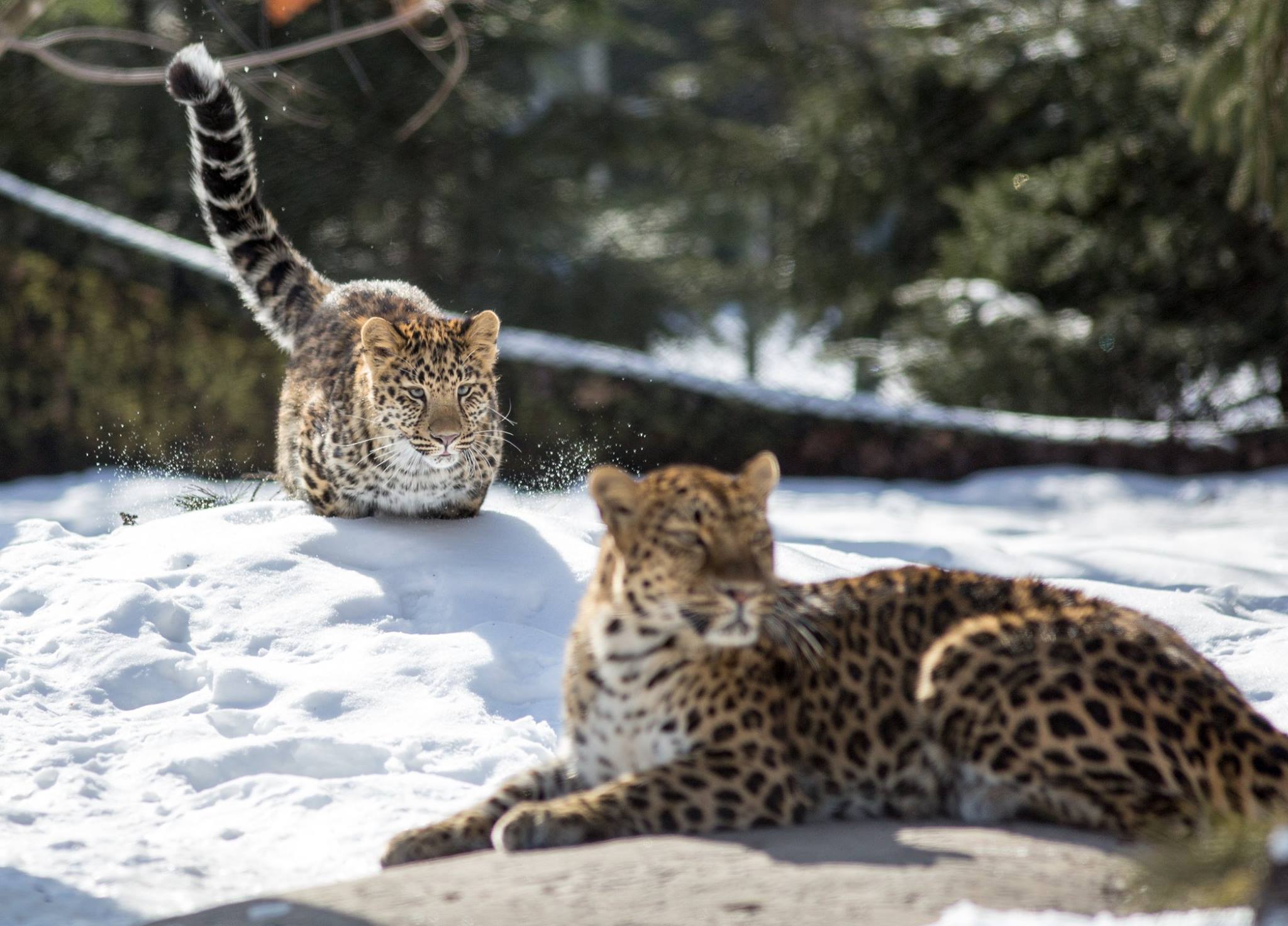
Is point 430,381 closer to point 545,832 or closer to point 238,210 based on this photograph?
point 238,210

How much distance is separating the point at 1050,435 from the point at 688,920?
9.90m

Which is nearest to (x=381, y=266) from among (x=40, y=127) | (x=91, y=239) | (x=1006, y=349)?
(x=40, y=127)

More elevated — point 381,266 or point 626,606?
point 381,266

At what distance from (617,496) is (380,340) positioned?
9.61 ft

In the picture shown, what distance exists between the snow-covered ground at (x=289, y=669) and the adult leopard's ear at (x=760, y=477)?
1341 mm

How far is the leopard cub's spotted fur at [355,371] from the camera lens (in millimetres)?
6770

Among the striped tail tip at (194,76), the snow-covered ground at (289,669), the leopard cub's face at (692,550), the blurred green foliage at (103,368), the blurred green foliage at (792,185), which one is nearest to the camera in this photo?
the leopard cub's face at (692,550)

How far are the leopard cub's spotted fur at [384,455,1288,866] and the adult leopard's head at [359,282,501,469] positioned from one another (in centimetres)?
243

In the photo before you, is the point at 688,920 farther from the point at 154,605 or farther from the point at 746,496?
the point at 154,605

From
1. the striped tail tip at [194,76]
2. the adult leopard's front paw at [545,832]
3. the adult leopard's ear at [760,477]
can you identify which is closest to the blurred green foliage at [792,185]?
the striped tail tip at [194,76]

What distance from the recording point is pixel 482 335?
6.92 meters

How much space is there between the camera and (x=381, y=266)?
17.9 meters

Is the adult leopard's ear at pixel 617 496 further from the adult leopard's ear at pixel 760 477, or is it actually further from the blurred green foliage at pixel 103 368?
the blurred green foliage at pixel 103 368

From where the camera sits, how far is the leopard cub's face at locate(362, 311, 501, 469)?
674 centimetres
